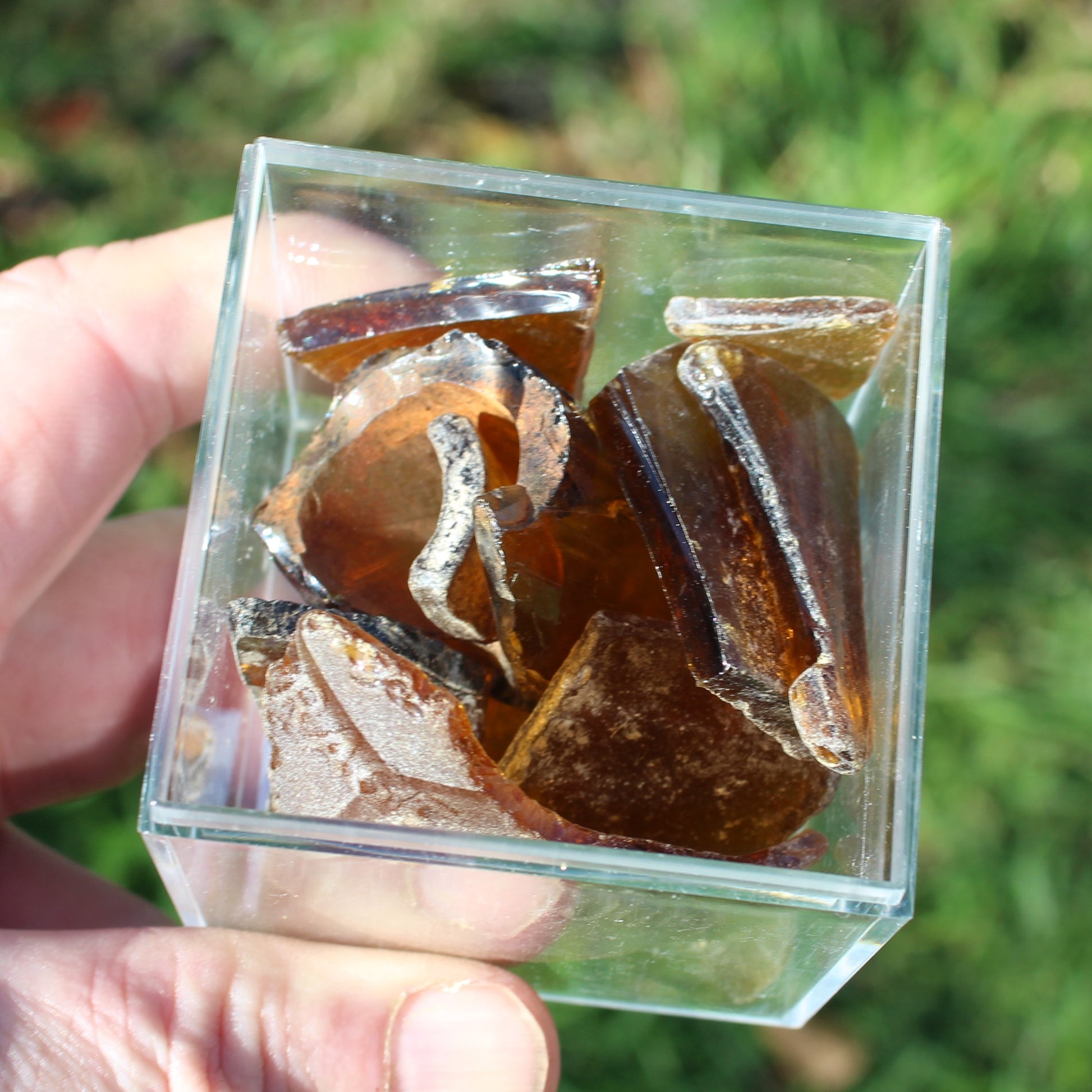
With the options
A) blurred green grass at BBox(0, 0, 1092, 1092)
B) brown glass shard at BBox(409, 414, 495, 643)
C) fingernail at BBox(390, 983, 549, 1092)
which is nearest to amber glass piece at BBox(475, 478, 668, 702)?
brown glass shard at BBox(409, 414, 495, 643)

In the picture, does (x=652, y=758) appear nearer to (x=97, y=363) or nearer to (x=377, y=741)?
(x=377, y=741)

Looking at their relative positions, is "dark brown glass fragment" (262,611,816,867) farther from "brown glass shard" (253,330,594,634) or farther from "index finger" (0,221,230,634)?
"index finger" (0,221,230,634)

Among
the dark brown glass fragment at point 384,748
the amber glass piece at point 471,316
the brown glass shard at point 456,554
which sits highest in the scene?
the amber glass piece at point 471,316

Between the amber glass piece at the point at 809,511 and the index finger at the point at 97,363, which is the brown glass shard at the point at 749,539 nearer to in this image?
the amber glass piece at the point at 809,511

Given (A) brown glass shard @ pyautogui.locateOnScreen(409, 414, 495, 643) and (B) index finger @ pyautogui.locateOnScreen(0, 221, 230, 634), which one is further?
(B) index finger @ pyautogui.locateOnScreen(0, 221, 230, 634)

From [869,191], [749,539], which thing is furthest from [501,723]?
[869,191]

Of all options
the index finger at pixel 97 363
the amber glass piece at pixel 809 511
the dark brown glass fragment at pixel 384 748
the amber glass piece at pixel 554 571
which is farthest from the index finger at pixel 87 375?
the amber glass piece at pixel 809 511

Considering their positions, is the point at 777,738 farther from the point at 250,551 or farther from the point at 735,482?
the point at 250,551
